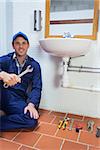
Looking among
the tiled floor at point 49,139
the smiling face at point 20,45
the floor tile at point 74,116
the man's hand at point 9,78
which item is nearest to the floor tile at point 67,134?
the tiled floor at point 49,139

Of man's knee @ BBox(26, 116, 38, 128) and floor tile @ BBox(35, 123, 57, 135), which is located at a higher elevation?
man's knee @ BBox(26, 116, 38, 128)

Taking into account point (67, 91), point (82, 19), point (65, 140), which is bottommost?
point (65, 140)

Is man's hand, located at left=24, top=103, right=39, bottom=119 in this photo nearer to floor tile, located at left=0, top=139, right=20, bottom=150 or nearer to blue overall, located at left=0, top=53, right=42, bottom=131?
blue overall, located at left=0, top=53, right=42, bottom=131

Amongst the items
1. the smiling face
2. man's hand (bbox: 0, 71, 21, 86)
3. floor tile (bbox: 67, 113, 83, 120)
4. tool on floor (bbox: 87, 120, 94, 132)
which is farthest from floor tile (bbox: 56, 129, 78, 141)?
the smiling face

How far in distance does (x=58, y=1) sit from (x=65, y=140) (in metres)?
1.28

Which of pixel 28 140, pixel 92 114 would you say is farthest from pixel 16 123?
pixel 92 114

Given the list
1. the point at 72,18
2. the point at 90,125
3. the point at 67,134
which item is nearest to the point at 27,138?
the point at 67,134

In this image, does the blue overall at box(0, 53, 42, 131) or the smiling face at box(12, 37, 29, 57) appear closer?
the blue overall at box(0, 53, 42, 131)

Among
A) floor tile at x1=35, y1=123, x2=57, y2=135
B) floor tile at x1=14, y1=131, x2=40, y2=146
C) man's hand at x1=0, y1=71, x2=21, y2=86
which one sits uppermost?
man's hand at x1=0, y1=71, x2=21, y2=86

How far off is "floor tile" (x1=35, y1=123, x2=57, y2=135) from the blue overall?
0.21ft

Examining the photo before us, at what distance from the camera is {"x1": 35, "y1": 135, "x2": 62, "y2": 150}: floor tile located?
1.20 meters

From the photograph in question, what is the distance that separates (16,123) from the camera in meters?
1.40

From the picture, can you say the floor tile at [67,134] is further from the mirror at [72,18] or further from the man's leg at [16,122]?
the mirror at [72,18]

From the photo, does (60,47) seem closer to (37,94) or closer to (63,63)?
(63,63)
